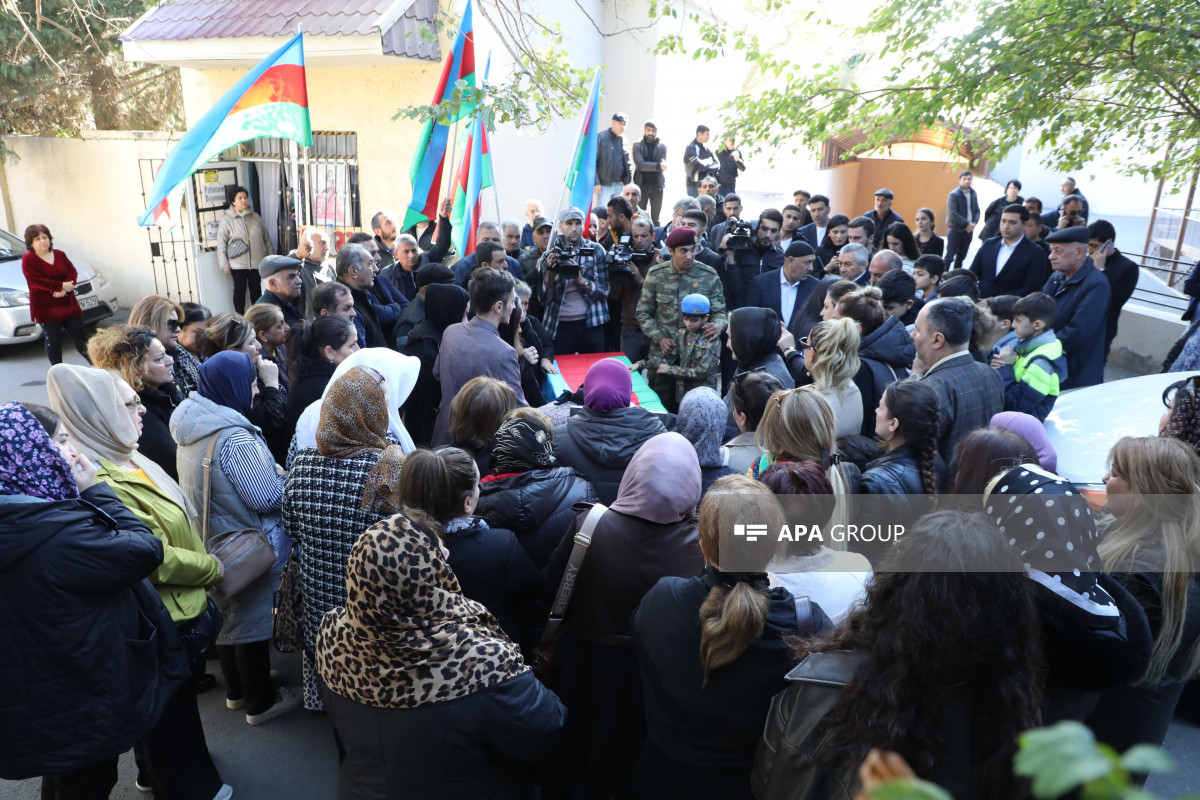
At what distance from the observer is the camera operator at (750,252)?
7816mm

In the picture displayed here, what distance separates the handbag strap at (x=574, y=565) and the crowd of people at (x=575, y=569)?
0.04 feet

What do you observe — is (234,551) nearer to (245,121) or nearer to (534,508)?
(534,508)

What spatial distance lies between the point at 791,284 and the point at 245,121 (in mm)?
4463

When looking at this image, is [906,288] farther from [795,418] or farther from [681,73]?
[681,73]

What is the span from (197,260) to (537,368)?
7.32 meters

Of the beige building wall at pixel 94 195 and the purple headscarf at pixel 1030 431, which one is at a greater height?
the beige building wall at pixel 94 195

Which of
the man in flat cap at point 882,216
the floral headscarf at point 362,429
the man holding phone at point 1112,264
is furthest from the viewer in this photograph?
the man in flat cap at point 882,216

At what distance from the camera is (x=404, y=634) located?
2088 mm

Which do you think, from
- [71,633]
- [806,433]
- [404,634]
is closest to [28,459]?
[71,633]

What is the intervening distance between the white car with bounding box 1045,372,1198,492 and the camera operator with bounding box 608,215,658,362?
11.1 feet

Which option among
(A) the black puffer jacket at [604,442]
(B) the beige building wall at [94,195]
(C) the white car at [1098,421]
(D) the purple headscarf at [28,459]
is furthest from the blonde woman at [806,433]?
(B) the beige building wall at [94,195]

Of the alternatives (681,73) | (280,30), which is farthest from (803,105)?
(681,73)

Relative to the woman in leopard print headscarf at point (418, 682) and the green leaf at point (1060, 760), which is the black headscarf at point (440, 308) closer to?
the woman in leopard print headscarf at point (418, 682)

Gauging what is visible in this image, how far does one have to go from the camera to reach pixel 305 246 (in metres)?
6.70
